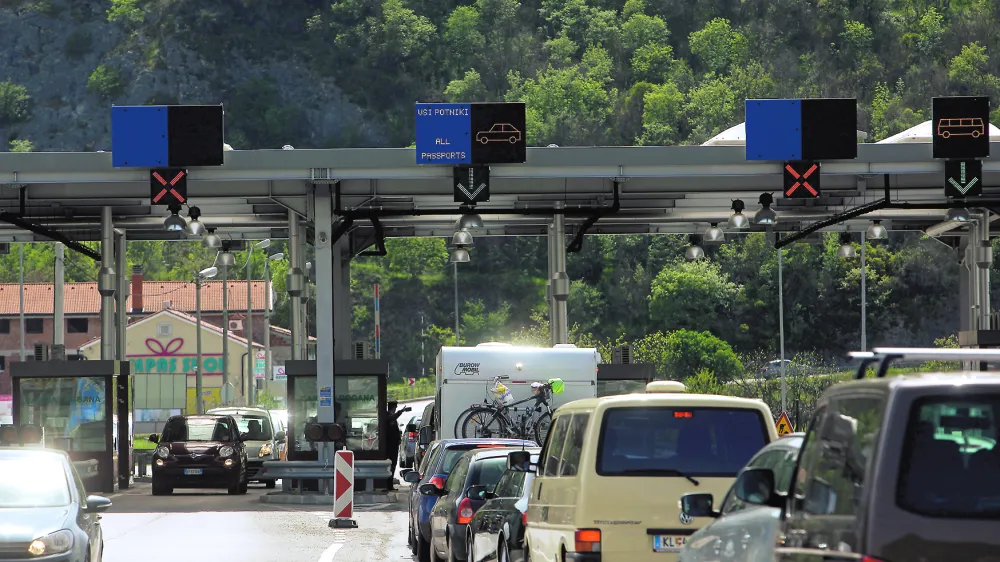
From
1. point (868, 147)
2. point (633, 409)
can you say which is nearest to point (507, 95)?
point (868, 147)

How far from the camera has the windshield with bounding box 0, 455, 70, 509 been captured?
13523mm

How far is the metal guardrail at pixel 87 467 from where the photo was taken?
31031 mm

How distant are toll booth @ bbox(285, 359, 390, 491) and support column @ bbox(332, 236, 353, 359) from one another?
3929 millimetres

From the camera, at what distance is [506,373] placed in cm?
2623

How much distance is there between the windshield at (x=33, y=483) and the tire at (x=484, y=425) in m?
12.0

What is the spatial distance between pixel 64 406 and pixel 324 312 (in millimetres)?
6023

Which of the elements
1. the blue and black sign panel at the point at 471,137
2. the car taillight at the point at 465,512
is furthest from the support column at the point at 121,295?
the car taillight at the point at 465,512

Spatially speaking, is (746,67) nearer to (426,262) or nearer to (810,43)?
(810,43)

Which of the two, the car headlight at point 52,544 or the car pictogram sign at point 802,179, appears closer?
the car headlight at point 52,544

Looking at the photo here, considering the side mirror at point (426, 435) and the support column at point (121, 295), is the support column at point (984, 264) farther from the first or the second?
the support column at point (121, 295)

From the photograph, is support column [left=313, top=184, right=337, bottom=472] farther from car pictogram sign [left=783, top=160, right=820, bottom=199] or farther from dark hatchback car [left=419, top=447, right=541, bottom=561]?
dark hatchback car [left=419, top=447, right=541, bottom=561]

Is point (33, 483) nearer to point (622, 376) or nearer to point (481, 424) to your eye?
point (481, 424)

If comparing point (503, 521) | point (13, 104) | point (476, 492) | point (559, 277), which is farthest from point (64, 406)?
point (13, 104)

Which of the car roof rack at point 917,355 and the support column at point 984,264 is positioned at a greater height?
the support column at point 984,264
